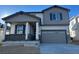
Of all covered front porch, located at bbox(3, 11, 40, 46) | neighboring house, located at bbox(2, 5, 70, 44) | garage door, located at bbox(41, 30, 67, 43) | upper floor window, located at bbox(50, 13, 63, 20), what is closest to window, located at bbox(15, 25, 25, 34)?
neighboring house, located at bbox(2, 5, 70, 44)

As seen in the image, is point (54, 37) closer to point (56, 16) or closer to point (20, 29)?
point (56, 16)

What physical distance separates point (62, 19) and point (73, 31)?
223cm

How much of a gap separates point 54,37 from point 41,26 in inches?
67.1

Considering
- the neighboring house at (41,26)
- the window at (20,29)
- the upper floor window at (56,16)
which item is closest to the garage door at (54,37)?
the neighboring house at (41,26)

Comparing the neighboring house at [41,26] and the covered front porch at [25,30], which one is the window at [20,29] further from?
the covered front porch at [25,30]

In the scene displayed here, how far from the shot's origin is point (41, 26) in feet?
41.1

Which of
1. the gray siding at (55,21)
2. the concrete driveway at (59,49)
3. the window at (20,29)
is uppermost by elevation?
the gray siding at (55,21)

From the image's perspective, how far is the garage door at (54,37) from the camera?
1199cm

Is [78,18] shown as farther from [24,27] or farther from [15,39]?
[15,39]

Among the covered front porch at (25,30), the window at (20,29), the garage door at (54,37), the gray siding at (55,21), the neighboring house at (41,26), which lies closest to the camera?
the covered front porch at (25,30)

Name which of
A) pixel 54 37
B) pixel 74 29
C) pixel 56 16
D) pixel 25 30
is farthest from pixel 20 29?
pixel 74 29

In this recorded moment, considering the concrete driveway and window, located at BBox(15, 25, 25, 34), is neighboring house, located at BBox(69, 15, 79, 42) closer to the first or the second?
the concrete driveway

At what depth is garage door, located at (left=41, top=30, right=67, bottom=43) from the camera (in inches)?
472

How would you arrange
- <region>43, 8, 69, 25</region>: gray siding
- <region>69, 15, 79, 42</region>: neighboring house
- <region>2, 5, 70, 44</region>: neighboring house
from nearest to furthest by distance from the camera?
<region>2, 5, 70, 44</region>: neighboring house < <region>43, 8, 69, 25</region>: gray siding < <region>69, 15, 79, 42</region>: neighboring house
